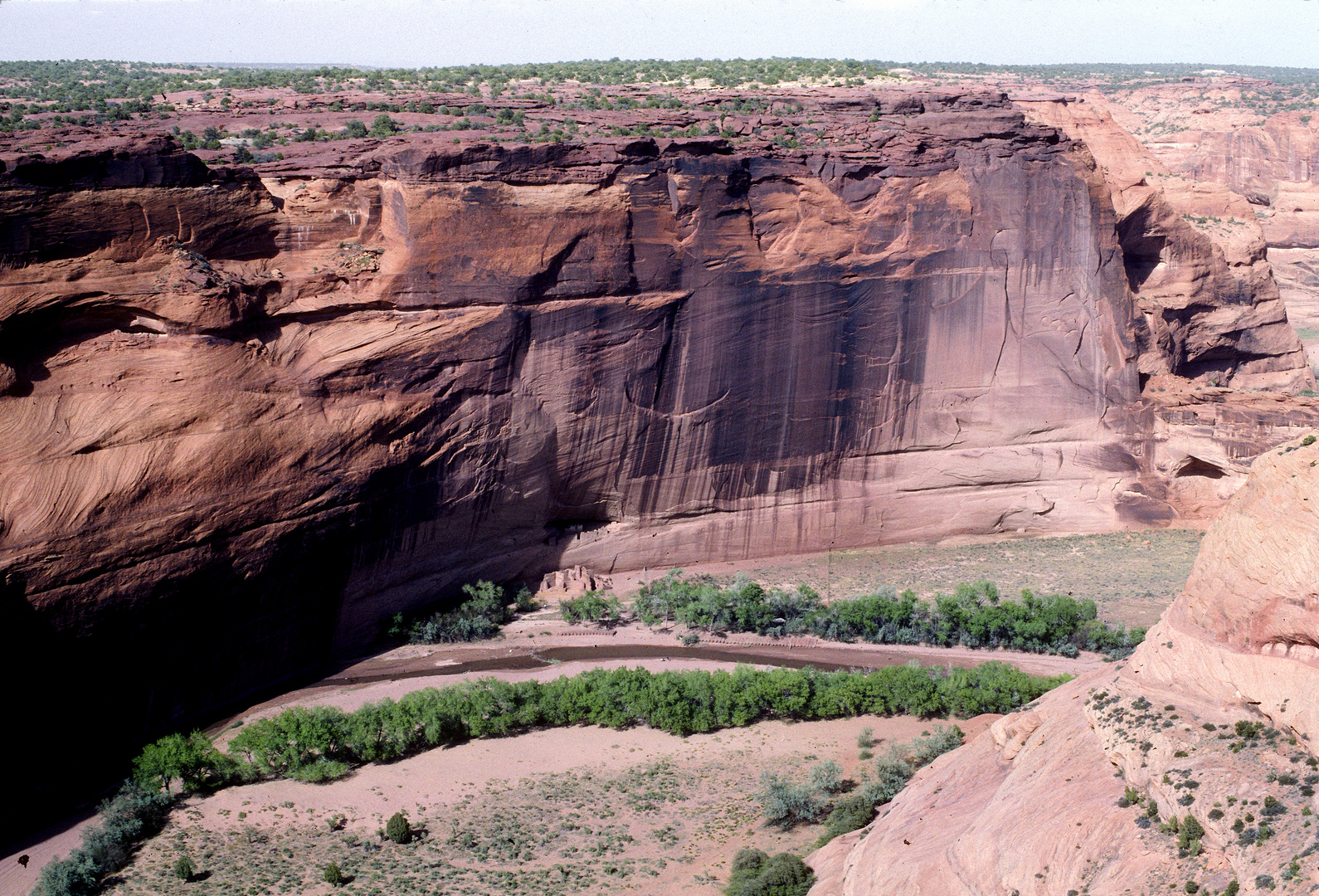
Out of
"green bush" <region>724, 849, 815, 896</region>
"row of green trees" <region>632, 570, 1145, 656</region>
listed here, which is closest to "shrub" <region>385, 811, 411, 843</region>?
"green bush" <region>724, 849, 815, 896</region>

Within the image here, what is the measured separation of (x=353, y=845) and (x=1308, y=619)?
17.7 m

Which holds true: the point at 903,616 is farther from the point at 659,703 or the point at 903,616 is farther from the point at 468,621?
the point at 468,621

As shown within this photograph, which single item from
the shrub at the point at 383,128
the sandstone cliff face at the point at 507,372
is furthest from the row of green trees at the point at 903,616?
the shrub at the point at 383,128

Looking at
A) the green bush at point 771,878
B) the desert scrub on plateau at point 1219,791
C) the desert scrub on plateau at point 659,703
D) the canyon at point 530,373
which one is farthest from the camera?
the desert scrub on plateau at point 659,703

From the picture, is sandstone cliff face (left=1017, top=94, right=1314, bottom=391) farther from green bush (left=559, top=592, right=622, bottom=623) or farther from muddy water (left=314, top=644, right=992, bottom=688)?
green bush (left=559, top=592, right=622, bottom=623)

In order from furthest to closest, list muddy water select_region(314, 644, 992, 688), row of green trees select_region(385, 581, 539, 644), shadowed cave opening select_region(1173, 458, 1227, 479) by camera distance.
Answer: shadowed cave opening select_region(1173, 458, 1227, 479) → row of green trees select_region(385, 581, 539, 644) → muddy water select_region(314, 644, 992, 688)

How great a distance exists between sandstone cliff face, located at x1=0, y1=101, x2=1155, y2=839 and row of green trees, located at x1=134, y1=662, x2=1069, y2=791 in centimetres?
360

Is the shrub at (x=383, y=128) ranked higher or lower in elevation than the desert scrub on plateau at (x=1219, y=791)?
higher

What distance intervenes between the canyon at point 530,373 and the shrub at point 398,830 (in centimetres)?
704

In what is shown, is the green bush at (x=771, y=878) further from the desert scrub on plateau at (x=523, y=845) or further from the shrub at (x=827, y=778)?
the shrub at (x=827, y=778)

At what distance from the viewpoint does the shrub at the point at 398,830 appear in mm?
20359

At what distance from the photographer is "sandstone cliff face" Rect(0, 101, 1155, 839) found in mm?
22609

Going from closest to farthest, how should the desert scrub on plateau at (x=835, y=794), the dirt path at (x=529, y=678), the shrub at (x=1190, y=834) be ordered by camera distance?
1. the shrub at (x=1190, y=834)
2. the desert scrub on plateau at (x=835, y=794)
3. the dirt path at (x=529, y=678)

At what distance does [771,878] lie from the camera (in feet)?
58.1
